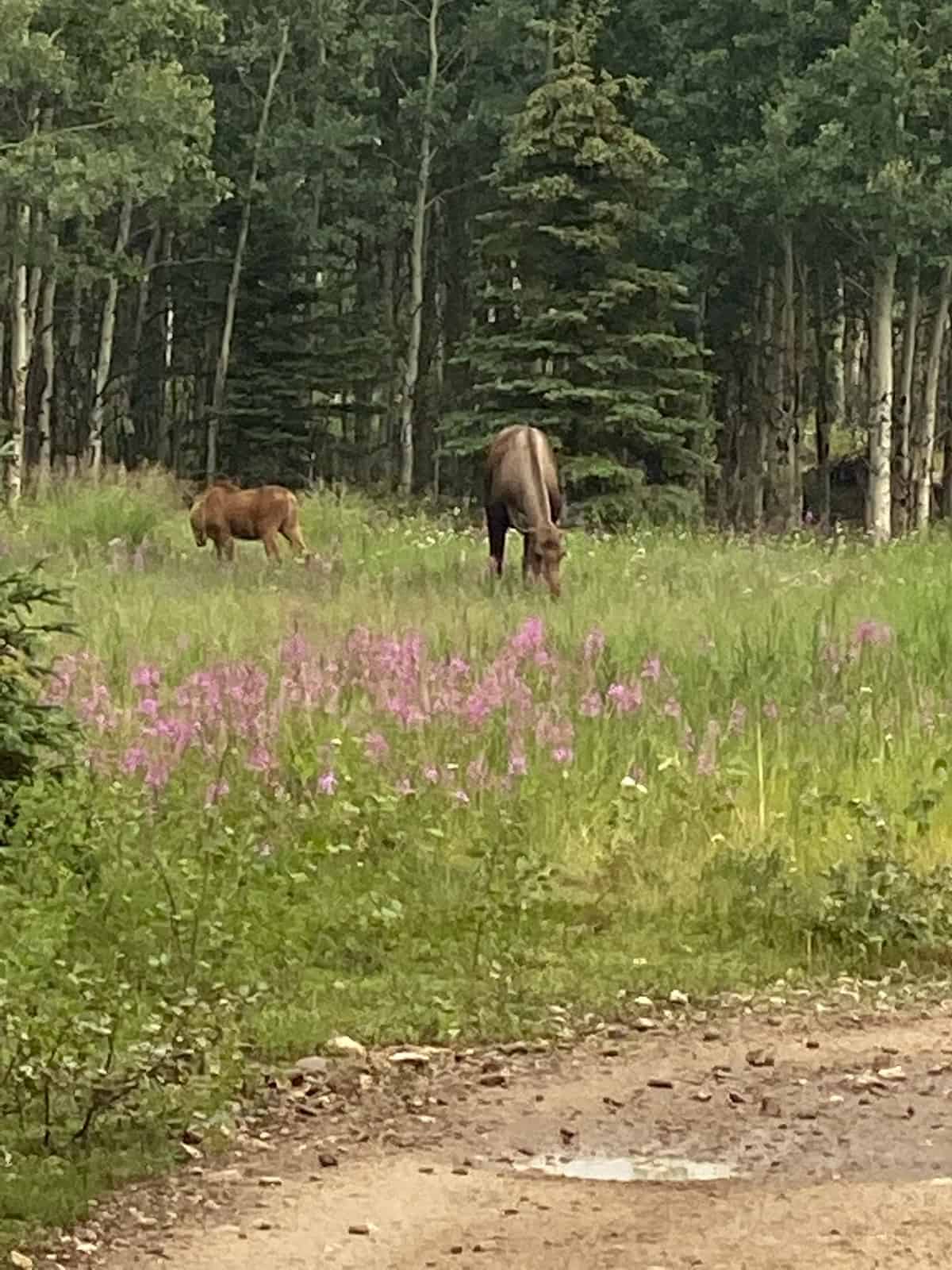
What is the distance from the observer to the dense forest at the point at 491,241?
29891 mm

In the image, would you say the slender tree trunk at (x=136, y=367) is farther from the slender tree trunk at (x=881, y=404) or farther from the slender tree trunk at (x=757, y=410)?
the slender tree trunk at (x=881, y=404)

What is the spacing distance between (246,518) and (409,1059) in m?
14.5

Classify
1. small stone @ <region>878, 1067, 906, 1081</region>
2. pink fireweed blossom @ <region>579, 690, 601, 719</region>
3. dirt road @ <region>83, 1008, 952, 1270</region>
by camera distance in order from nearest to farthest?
dirt road @ <region>83, 1008, 952, 1270</region> < small stone @ <region>878, 1067, 906, 1081</region> < pink fireweed blossom @ <region>579, 690, 601, 719</region>

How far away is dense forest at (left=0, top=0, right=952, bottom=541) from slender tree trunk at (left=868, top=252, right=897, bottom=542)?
0.29ft

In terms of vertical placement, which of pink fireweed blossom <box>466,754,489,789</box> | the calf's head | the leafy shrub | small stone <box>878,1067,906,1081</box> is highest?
the calf's head

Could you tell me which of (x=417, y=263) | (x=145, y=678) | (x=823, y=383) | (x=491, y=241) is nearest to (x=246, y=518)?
(x=145, y=678)

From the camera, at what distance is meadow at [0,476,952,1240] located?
6.84 metres

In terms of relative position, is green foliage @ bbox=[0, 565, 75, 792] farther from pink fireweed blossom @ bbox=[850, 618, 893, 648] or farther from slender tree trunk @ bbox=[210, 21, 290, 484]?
slender tree trunk @ bbox=[210, 21, 290, 484]

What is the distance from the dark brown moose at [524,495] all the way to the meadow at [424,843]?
441cm

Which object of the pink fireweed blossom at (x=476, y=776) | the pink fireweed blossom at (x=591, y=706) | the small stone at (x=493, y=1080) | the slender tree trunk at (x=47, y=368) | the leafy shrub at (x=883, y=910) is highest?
the slender tree trunk at (x=47, y=368)

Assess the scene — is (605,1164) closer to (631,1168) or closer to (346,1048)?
(631,1168)

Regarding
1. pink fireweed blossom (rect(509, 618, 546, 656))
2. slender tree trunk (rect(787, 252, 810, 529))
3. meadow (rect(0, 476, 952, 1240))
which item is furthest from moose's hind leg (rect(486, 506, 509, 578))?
slender tree trunk (rect(787, 252, 810, 529))

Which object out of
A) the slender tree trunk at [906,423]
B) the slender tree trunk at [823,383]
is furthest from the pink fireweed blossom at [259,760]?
the slender tree trunk at [823,383]

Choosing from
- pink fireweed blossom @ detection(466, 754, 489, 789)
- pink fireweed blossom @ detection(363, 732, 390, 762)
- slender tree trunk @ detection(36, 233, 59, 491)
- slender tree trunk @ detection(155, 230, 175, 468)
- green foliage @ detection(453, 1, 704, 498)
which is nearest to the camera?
pink fireweed blossom @ detection(466, 754, 489, 789)
